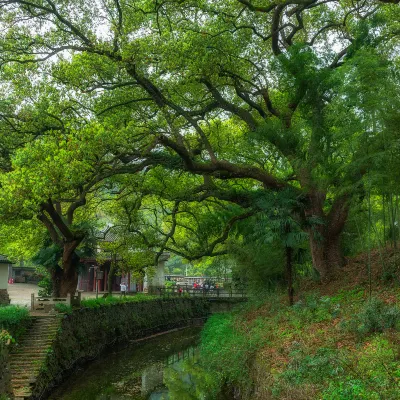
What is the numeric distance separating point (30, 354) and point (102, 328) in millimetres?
6152

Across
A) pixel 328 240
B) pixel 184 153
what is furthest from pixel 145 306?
pixel 184 153

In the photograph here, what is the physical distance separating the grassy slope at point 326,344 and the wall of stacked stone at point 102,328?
16.5ft

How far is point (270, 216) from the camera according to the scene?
14867 millimetres

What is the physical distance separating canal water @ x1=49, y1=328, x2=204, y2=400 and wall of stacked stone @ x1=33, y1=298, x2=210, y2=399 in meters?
0.46

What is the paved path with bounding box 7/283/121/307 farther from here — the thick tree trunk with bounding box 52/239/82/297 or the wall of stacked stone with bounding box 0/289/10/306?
the thick tree trunk with bounding box 52/239/82/297

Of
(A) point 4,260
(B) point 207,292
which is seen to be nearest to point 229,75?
(A) point 4,260

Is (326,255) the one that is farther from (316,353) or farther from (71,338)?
(71,338)

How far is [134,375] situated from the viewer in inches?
623

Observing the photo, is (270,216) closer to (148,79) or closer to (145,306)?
(148,79)

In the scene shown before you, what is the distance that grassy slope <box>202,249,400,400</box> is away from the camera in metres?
7.45

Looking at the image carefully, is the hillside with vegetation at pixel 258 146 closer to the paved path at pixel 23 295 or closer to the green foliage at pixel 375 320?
the green foliage at pixel 375 320

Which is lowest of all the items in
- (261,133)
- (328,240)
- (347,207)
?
(328,240)

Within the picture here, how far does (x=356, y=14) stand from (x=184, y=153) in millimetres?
8818

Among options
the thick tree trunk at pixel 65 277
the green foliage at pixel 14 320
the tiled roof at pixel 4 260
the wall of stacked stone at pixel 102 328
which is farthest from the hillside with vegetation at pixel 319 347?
the tiled roof at pixel 4 260
